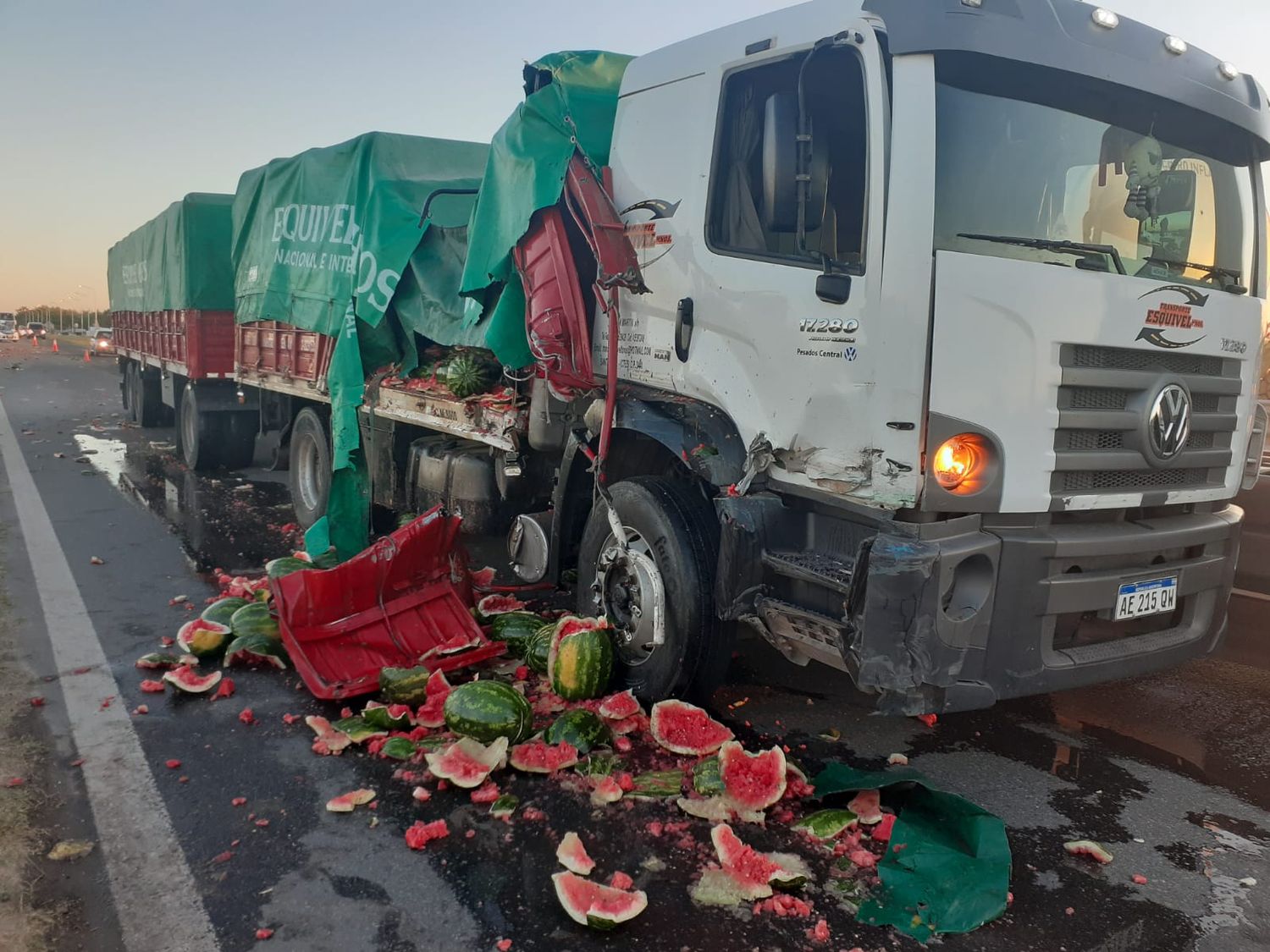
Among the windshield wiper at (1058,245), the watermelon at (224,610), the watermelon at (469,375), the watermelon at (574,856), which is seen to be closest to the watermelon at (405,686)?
the watermelon at (574,856)

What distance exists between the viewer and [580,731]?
4.62m

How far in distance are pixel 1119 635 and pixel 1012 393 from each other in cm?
133

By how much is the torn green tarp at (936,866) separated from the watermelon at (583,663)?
4.56ft

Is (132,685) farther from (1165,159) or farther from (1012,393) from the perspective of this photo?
(1165,159)

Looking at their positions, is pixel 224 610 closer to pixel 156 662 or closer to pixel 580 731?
pixel 156 662

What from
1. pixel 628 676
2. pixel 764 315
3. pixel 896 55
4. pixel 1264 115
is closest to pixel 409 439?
pixel 628 676

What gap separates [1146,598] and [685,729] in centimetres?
218

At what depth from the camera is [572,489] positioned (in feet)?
19.3

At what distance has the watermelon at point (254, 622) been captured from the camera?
5.87m

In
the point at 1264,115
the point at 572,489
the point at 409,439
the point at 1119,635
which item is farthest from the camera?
the point at 409,439

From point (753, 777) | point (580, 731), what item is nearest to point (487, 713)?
point (580, 731)

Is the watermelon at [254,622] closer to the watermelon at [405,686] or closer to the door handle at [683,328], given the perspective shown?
the watermelon at [405,686]

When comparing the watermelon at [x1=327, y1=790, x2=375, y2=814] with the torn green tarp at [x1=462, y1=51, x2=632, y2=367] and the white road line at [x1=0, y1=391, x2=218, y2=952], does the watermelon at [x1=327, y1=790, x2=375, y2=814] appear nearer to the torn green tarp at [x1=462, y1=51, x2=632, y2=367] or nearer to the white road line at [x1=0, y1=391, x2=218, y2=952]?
the white road line at [x1=0, y1=391, x2=218, y2=952]

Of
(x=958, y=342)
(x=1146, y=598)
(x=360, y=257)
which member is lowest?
(x=1146, y=598)
